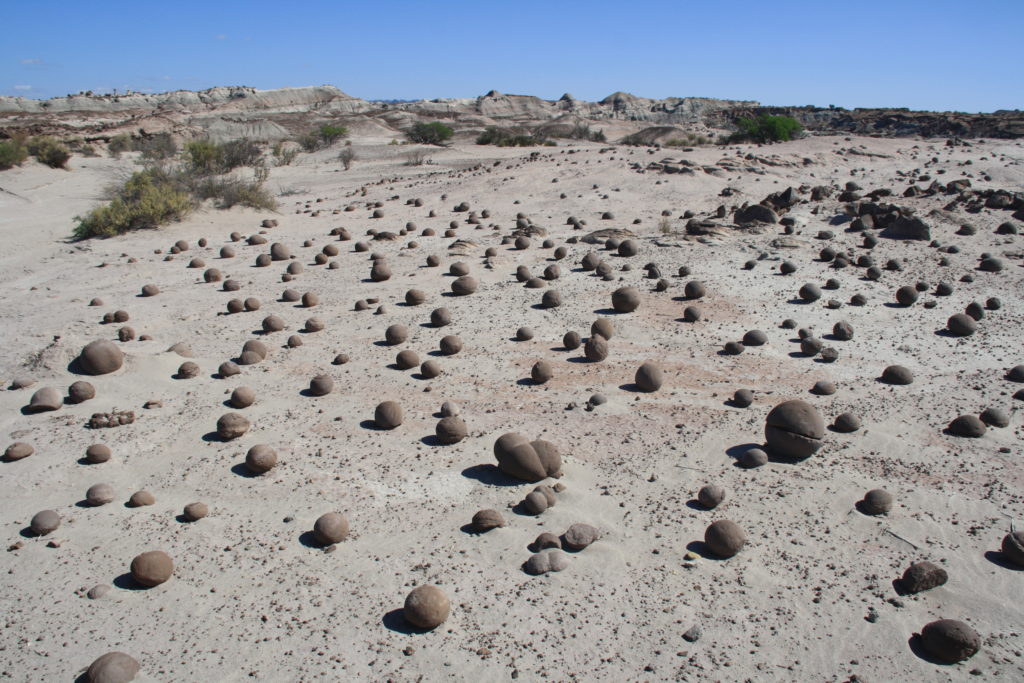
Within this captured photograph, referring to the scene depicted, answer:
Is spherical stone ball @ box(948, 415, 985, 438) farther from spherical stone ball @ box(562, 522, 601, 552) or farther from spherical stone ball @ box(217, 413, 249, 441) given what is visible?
spherical stone ball @ box(217, 413, 249, 441)

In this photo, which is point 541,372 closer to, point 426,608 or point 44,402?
point 426,608

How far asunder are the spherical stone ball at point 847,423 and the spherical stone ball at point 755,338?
6.36ft

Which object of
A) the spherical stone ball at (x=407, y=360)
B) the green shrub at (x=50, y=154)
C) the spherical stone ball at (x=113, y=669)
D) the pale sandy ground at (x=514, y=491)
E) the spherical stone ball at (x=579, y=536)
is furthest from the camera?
the green shrub at (x=50, y=154)

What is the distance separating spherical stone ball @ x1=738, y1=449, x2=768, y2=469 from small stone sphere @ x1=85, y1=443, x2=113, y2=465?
4812 millimetres

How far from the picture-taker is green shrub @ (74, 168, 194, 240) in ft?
42.3

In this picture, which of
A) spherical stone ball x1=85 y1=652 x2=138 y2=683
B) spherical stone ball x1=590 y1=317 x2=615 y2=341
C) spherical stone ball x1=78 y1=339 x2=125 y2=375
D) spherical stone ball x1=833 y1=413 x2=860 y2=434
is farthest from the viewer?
spherical stone ball x1=590 y1=317 x2=615 y2=341

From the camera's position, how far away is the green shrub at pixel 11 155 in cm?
1962

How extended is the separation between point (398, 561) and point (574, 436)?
197cm

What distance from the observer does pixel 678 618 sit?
3629 mm

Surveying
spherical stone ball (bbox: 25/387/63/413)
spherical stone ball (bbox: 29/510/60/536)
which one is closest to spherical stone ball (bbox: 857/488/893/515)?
spherical stone ball (bbox: 29/510/60/536)

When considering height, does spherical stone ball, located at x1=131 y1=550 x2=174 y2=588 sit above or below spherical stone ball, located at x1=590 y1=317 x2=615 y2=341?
below

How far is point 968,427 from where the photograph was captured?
213 inches

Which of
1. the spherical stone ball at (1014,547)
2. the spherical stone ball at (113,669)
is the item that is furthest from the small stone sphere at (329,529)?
the spherical stone ball at (1014,547)

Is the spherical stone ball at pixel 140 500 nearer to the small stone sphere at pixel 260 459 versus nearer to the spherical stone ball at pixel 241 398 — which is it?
the small stone sphere at pixel 260 459
